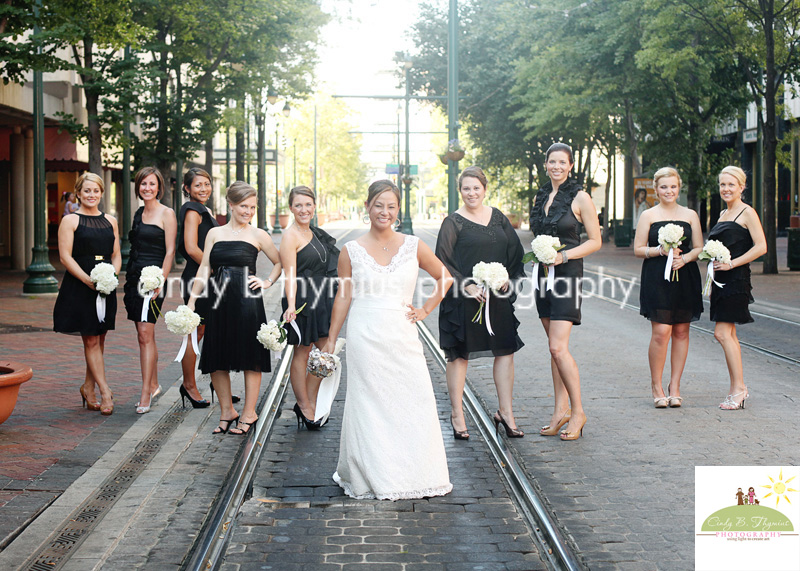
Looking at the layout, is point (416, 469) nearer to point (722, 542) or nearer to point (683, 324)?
point (722, 542)

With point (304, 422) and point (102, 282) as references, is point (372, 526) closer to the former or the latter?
point (304, 422)

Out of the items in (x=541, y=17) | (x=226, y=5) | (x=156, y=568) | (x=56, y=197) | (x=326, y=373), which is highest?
(x=541, y=17)

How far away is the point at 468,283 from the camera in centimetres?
661

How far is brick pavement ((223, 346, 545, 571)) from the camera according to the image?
4.41 m

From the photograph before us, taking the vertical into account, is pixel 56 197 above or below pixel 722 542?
above

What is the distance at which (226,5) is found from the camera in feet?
73.9

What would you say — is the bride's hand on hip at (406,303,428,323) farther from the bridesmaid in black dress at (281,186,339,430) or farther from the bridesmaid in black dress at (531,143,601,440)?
the bridesmaid in black dress at (281,186,339,430)

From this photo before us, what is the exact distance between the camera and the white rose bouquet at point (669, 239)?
→ 7.46 meters

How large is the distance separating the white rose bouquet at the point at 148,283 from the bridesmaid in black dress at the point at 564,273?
292 centimetres

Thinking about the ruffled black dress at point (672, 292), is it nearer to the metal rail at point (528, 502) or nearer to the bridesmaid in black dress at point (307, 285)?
the metal rail at point (528, 502)

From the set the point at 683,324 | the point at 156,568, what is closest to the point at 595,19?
the point at 683,324

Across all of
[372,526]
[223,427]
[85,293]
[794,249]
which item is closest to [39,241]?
[85,293]

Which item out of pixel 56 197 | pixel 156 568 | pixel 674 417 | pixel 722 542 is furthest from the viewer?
pixel 56 197

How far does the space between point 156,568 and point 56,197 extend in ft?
121
